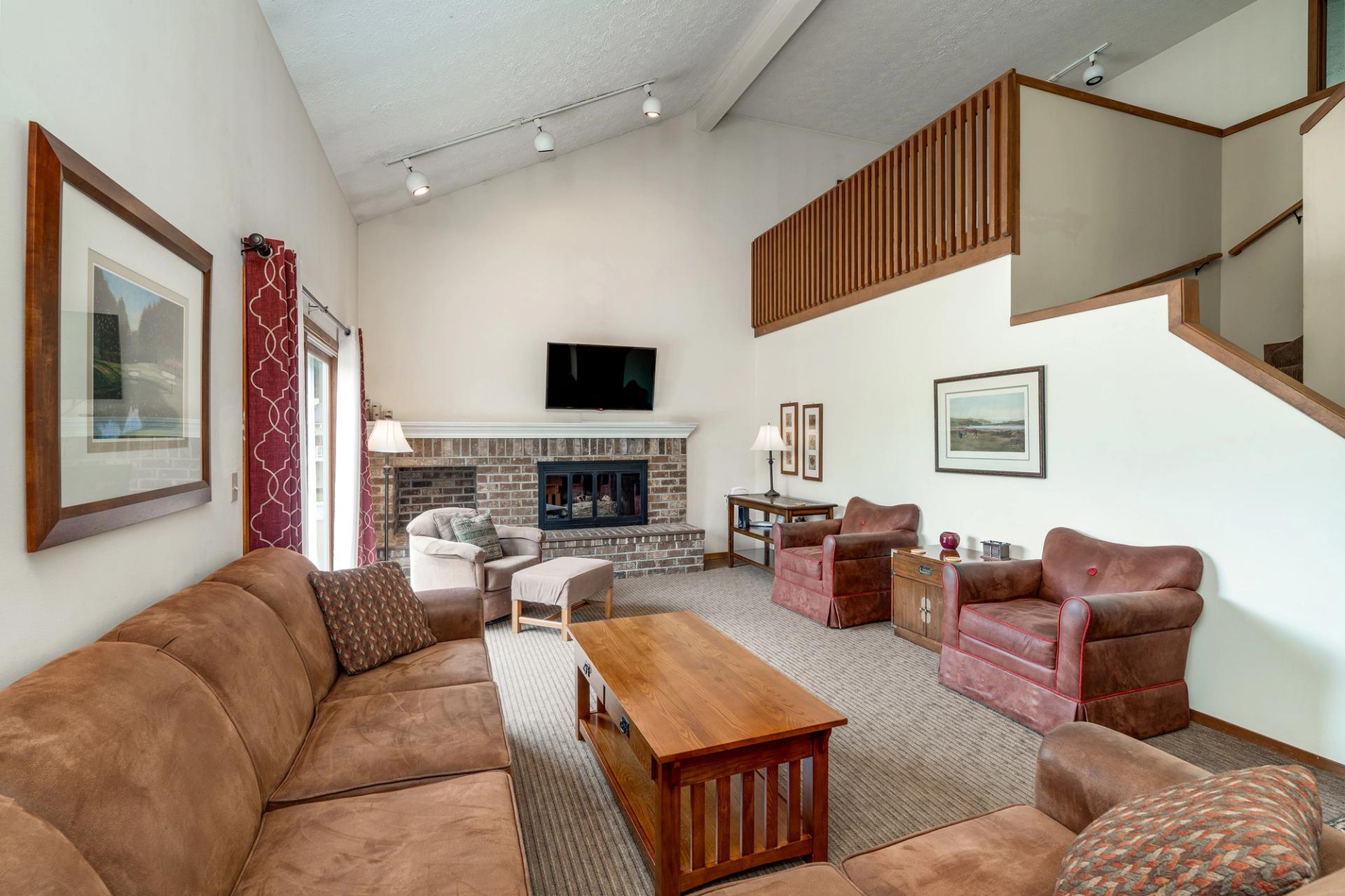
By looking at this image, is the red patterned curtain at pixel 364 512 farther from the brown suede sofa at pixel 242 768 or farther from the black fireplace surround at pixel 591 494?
the brown suede sofa at pixel 242 768

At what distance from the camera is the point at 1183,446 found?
3043 millimetres

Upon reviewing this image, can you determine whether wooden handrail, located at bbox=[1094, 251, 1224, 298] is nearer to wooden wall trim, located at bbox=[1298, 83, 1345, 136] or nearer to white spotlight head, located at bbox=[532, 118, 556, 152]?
wooden wall trim, located at bbox=[1298, 83, 1345, 136]

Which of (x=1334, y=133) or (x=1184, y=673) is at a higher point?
(x=1334, y=133)

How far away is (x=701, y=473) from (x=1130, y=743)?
5190 millimetres

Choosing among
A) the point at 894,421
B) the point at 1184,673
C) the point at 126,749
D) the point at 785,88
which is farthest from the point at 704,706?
the point at 785,88

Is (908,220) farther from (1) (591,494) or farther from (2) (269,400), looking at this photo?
(2) (269,400)

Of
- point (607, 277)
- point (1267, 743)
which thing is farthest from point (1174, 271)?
point (607, 277)

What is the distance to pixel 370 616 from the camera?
256 centimetres

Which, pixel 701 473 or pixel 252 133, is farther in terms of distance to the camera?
pixel 701 473

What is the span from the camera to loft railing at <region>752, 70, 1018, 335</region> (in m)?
3.90

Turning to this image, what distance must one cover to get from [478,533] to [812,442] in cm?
306

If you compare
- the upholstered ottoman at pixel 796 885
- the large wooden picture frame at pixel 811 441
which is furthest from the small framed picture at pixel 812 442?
the upholstered ottoman at pixel 796 885

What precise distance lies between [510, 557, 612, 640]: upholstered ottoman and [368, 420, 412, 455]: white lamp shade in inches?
50.3

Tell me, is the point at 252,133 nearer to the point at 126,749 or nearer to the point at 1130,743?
the point at 126,749
